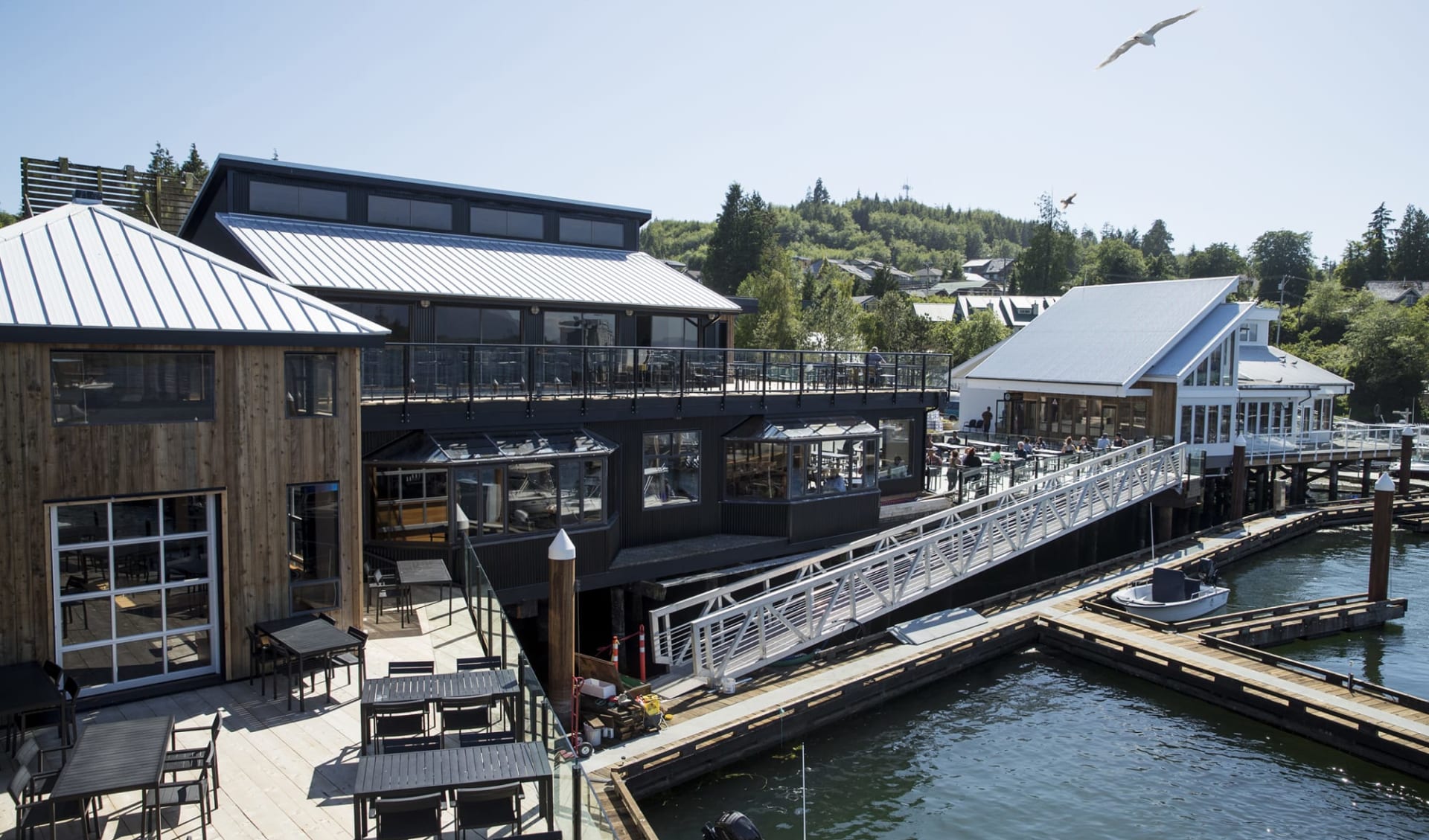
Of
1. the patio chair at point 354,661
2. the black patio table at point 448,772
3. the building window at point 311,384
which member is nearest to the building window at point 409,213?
the building window at point 311,384

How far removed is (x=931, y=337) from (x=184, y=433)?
58.5 m

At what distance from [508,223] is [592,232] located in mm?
2695

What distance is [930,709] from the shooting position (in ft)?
59.0

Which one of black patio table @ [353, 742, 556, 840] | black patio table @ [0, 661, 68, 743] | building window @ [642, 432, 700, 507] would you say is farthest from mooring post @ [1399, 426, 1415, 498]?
black patio table @ [0, 661, 68, 743]

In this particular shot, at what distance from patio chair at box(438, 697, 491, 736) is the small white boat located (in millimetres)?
17359

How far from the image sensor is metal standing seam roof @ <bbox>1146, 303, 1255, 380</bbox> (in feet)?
118

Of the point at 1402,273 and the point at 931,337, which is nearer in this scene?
the point at 931,337

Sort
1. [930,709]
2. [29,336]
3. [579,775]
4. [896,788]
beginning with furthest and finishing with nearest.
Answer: [930,709], [896,788], [29,336], [579,775]

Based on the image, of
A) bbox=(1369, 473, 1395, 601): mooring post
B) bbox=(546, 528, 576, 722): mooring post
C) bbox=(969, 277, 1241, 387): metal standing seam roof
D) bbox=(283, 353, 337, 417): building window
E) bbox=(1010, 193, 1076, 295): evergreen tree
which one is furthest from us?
bbox=(1010, 193, 1076, 295): evergreen tree

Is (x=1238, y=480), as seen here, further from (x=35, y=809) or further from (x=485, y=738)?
(x=35, y=809)

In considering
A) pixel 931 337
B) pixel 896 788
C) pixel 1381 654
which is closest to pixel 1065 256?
pixel 931 337

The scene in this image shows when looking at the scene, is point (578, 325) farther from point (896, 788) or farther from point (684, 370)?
point (896, 788)

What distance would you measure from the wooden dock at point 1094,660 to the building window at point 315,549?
14.5ft

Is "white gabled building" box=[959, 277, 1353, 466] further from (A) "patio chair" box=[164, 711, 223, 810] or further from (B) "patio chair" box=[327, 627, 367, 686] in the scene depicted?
(A) "patio chair" box=[164, 711, 223, 810]
